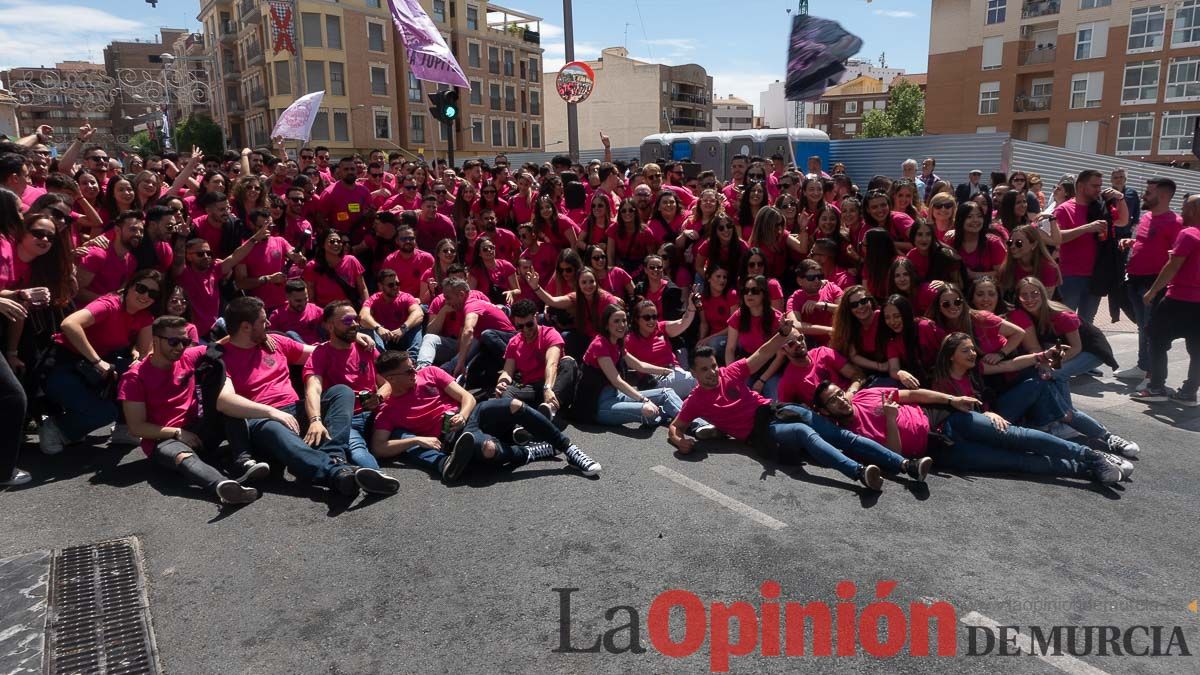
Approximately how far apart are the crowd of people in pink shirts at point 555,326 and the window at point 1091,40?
135 ft

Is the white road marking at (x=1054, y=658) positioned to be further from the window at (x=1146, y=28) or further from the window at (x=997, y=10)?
the window at (x=997, y=10)

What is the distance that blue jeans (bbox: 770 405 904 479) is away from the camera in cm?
500

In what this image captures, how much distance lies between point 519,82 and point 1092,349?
5408cm

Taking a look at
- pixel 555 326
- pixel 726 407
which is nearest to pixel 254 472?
pixel 726 407

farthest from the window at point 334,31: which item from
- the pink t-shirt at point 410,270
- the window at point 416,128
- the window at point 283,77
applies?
the pink t-shirt at point 410,270

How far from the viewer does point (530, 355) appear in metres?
6.57

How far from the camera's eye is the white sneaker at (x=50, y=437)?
5551 mm

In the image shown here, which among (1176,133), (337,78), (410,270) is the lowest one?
(410,270)

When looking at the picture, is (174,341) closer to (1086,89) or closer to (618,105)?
(1086,89)

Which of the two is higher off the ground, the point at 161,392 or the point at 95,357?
the point at 95,357

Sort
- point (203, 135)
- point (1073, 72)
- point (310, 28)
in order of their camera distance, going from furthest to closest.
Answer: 1. point (203, 135)
2. point (310, 28)
3. point (1073, 72)

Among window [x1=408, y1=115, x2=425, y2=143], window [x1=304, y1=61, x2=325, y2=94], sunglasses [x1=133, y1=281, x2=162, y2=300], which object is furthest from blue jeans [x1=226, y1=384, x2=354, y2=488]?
window [x1=408, y1=115, x2=425, y2=143]

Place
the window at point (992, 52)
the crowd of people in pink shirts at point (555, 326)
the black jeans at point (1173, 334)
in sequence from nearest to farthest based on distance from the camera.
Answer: the crowd of people in pink shirts at point (555, 326) < the black jeans at point (1173, 334) < the window at point (992, 52)

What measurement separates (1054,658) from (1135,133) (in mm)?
47295
